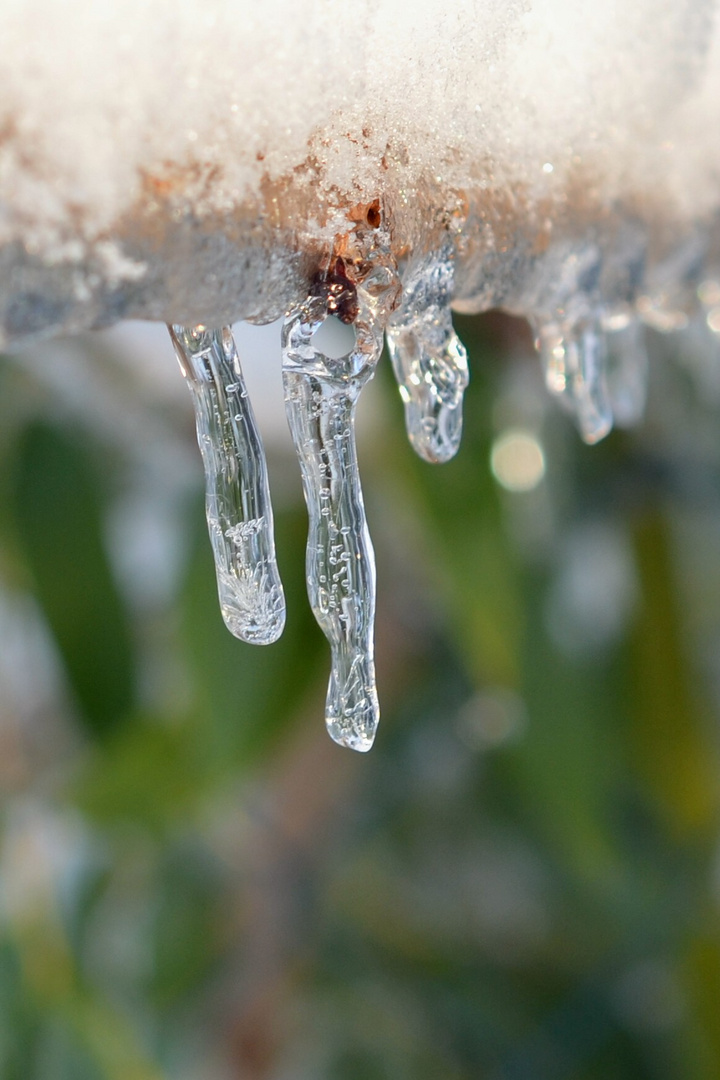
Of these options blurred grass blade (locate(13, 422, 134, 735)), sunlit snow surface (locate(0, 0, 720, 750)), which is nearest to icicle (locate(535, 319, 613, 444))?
sunlit snow surface (locate(0, 0, 720, 750))

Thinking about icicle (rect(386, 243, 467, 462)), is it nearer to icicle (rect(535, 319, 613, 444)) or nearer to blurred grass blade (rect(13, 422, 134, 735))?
icicle (rect(535, 319, 613, 444))

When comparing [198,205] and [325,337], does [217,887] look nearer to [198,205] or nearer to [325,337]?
[325,337]

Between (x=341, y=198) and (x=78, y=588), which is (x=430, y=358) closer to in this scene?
(x=341, y=198)

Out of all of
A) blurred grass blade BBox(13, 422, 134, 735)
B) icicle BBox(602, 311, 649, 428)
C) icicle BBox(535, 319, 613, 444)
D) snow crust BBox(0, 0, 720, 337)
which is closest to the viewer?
snow crust BBox(0, 0, 720, 337)

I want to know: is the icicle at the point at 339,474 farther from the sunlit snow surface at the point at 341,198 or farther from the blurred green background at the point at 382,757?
the blurred green background at the point at 382,757

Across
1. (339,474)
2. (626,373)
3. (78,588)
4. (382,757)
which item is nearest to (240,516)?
(339,474)

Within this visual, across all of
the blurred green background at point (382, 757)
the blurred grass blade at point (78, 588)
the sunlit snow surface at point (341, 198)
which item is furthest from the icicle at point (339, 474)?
the blurred grass blade at point (78, 588)

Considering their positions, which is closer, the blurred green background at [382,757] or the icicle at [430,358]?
the icicle at [430,358]
